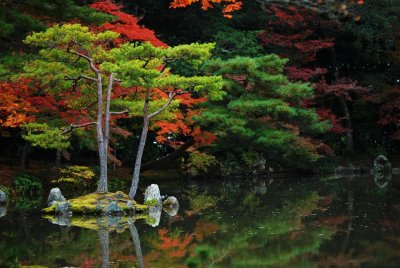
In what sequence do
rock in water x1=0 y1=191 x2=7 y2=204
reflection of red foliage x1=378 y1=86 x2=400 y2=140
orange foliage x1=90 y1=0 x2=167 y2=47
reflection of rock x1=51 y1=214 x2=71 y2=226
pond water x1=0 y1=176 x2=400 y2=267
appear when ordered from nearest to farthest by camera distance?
pond water x1=0 y1=176 x2=400 y2=267 < reflection of rock x1=51 y1=214 x2=71 y2=226 < rock in water x1=0 y1=191 x2=7 y2=204 < orange foliage x1=90 y1=0 x2=167 y2=47 < reflection of red foliage x1=378 y1=86 x2=400 y2=140

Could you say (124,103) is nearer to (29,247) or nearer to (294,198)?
(294,198)

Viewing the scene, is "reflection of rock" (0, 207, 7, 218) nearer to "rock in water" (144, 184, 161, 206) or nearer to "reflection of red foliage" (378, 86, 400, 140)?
"rock in water" (144, 184, 161, 206)

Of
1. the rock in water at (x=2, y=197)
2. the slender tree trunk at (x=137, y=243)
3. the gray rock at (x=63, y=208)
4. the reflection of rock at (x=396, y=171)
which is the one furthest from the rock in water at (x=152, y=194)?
Answer: the reflection of rock at (x=396, y=171)

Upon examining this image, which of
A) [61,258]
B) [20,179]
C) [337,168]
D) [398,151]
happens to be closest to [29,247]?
[61,258]

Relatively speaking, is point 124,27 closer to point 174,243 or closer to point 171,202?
point 171,202

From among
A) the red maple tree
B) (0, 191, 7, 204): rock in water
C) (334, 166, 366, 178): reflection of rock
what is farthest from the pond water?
the red maple tree

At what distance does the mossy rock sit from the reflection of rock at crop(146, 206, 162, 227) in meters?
0.25

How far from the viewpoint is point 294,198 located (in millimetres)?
16031

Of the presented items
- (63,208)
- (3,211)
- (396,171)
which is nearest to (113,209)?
(63,208)

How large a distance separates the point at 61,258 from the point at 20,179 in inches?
355

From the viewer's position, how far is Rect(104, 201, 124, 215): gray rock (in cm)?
1291

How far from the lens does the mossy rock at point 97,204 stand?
12922mm

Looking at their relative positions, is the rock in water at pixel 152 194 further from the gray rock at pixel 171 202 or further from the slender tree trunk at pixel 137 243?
the slender tree trunk at pixel 137 243

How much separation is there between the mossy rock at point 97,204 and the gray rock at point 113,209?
0.08 m
